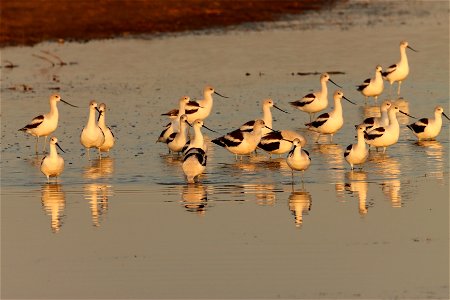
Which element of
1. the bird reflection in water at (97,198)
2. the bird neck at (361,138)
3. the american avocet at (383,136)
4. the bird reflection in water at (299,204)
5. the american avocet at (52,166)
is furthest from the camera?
the american avocet at (383,136)

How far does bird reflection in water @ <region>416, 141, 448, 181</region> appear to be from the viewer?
18406 millimetres

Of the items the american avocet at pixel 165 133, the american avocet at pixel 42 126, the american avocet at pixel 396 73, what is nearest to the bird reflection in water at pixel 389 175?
the american avocet at pixel 165 133

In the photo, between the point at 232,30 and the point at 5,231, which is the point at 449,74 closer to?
the point at 232,30

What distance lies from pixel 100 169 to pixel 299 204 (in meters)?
4.50

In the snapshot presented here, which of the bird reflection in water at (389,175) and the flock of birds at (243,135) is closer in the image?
the bird reflection in water at (389,175)

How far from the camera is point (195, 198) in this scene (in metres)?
17.0

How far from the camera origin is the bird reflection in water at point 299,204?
15.5 m

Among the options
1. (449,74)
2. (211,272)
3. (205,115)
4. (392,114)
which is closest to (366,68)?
(449,74)

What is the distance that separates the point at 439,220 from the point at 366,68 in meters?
17.7

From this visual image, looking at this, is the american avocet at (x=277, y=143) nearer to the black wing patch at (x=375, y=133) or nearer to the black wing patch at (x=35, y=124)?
the black wing patch at (x=375, y=133)

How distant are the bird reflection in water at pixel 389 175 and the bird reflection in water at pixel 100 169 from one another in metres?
3.98

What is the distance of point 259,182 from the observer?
1822 centimetres

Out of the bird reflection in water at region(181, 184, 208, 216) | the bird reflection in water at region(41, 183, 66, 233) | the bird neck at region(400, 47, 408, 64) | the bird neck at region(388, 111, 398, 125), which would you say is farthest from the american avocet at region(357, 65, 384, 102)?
the bird reflection in water at region(41, 183, 66, 233)

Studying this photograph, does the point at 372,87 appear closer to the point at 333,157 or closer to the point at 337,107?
the point at 337,107
